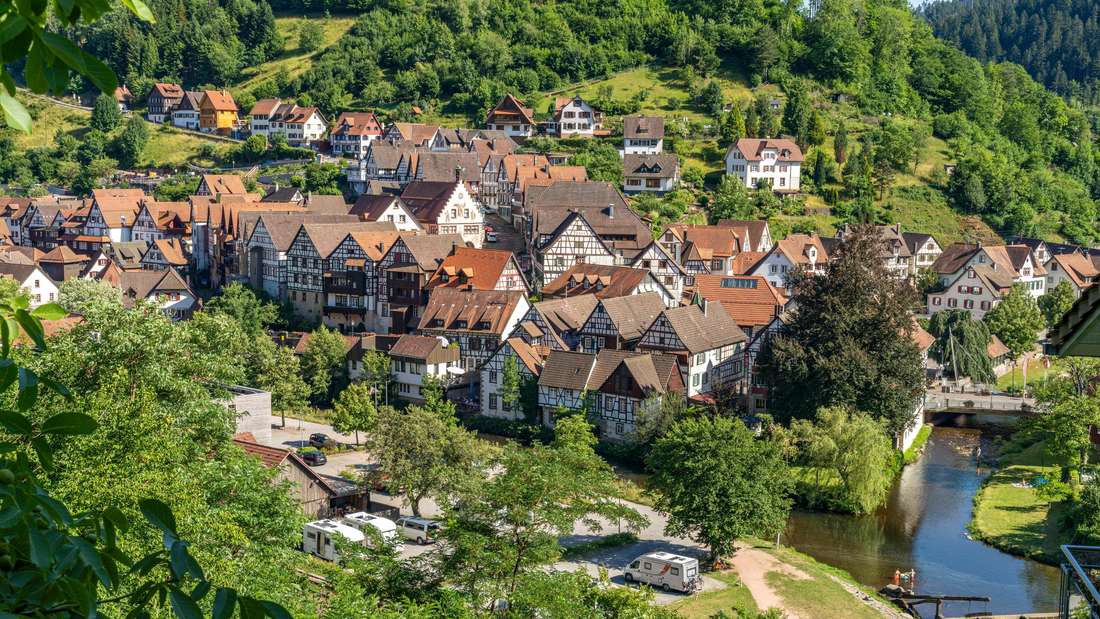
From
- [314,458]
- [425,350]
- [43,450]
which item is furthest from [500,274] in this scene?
[43,450]

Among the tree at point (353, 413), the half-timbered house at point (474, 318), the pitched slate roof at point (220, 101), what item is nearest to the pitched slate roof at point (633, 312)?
the half-timbered house at point (474, 318)

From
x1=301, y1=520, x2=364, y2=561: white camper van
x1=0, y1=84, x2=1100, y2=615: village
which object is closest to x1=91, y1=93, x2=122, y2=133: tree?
x1=0, y1=84, x2=1100, y2=615: village

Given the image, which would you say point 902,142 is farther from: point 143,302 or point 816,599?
point 143,302

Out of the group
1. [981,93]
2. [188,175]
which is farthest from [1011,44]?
[188,175]

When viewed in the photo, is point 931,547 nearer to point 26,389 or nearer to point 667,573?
point 667,573

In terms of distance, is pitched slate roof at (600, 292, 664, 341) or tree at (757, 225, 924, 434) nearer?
tree at (757, 225, 924, 434)

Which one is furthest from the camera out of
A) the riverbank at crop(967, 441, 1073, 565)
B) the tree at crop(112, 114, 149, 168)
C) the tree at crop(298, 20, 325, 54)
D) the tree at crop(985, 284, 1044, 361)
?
the tree at crop(298, 20, 325, 54)

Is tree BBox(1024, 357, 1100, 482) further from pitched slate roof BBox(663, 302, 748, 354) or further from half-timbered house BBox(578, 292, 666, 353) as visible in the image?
half-timbered house BBox(578, 292, 666, 353)
